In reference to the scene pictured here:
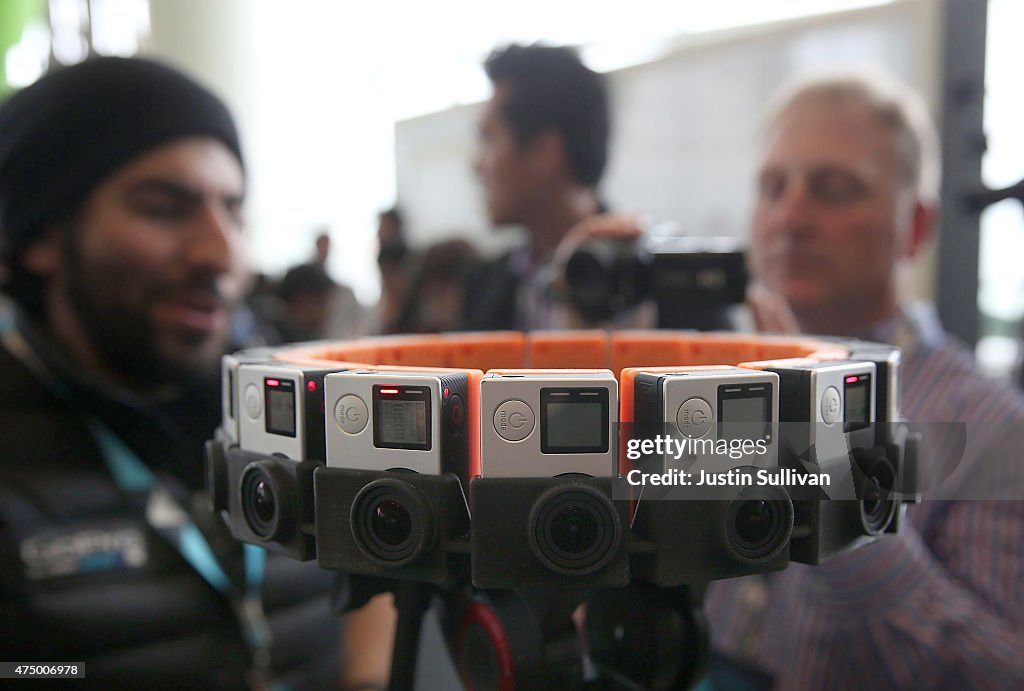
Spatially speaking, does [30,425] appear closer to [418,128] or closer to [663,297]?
[663,297]

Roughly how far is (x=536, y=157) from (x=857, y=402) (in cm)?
117

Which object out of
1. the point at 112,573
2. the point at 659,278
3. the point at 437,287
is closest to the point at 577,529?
the point at 659,278

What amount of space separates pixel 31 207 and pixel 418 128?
217 centimetres

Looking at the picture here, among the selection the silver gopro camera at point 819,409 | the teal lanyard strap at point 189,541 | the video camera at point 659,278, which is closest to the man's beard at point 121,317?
the teal lanyard strap at point 189,541

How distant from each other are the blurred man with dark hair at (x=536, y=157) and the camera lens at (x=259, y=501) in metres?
1.05

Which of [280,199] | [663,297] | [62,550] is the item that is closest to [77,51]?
[280,199]

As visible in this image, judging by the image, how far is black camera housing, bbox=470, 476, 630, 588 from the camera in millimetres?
378

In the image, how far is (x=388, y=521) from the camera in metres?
0.40

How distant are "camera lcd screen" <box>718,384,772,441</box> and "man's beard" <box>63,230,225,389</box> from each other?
2.83 feet

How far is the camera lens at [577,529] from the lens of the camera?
38 centimetres

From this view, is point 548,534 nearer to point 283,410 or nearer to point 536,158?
point 283,410

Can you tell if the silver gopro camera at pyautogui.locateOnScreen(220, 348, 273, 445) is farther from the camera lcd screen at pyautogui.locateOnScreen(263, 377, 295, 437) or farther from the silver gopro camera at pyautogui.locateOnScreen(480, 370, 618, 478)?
the silver gopro camera at pyautogui.locateOnScreen(480, 370, 618, 478)

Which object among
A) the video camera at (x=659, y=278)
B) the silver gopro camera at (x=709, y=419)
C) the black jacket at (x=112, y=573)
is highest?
the video camera at (x=659, y=278)

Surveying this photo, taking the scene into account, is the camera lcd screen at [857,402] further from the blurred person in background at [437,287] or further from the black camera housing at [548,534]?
the blurred person in background at [437,287]
